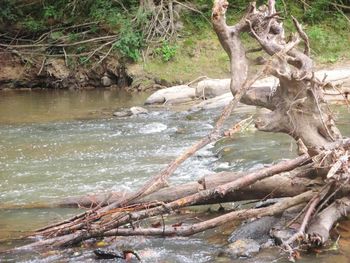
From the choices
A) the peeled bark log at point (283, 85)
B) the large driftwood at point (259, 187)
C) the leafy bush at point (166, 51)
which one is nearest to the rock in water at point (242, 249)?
the large driftwood at point (259, 187)

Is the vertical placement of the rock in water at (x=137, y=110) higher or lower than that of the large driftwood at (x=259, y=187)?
lower

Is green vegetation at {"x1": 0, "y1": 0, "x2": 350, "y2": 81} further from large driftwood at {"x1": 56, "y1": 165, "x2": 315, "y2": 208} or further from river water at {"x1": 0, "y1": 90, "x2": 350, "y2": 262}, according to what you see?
large driftwood at {"x1": 56, "y1": 165, "x2": 315, "y2": 208}

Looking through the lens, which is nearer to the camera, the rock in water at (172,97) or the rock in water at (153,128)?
the rock in water at (153,128)

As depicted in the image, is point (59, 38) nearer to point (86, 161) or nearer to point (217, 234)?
point (86, 161)

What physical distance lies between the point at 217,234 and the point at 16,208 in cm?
215

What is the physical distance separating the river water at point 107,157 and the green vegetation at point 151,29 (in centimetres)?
274

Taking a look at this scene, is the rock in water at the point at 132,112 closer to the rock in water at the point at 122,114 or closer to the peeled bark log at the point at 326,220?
the rock in water at the point at 122,114

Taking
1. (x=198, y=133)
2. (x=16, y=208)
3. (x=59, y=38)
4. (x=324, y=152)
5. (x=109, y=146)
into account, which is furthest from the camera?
(x=59, y=38)

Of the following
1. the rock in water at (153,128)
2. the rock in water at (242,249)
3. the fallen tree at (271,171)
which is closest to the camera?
the rock in water at (242,249)

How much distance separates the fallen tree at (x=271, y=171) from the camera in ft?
13.4

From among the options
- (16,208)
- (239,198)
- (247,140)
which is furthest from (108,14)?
(239,198)

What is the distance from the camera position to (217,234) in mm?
4500

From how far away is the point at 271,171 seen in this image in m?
4.11

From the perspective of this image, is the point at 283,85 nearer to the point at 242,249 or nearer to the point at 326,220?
the point at 326,220
